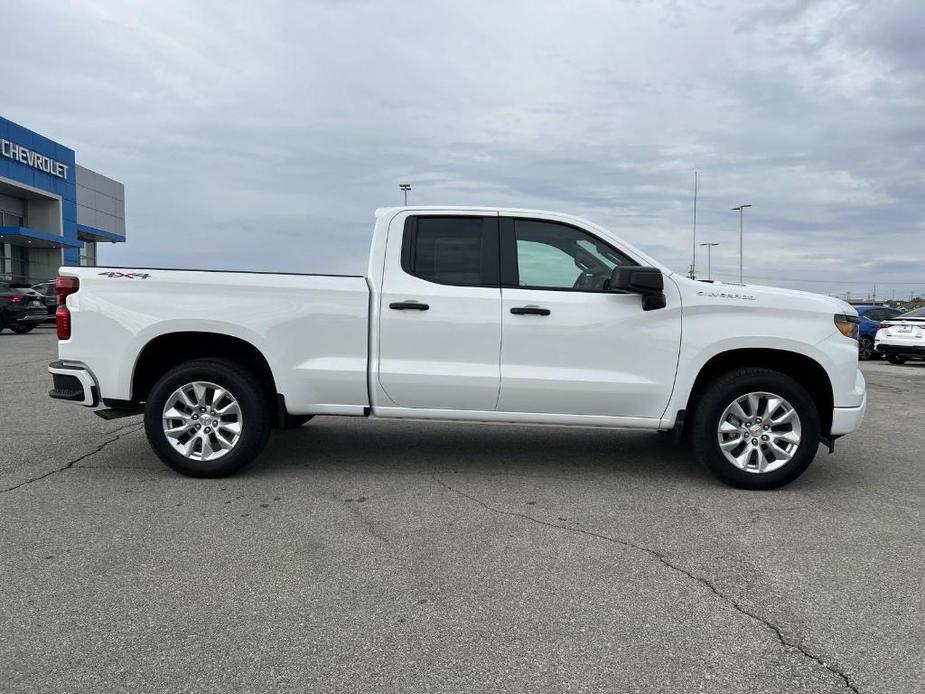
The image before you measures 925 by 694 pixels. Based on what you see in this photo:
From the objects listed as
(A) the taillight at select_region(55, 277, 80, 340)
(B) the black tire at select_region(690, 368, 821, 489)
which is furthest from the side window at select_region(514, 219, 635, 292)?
(A) the taillight at select_region(55, 277, 80, 340)

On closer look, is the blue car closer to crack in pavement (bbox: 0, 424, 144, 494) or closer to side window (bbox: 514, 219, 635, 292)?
side window (bbox: 514, 219, 635, 292)

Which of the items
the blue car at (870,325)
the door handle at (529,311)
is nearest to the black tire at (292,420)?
the door handle at (529,311)

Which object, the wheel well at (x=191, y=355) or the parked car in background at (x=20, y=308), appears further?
the parked car in background at (x=20, y=308)

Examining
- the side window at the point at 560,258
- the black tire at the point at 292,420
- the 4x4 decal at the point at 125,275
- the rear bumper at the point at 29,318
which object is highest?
the side window at the point at 560,258

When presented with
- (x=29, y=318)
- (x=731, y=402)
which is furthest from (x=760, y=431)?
(x=29, y=318)

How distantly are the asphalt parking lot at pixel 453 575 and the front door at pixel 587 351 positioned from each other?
2.04 ft

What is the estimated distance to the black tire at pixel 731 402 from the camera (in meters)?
5.00

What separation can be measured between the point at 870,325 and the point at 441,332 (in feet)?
59.4

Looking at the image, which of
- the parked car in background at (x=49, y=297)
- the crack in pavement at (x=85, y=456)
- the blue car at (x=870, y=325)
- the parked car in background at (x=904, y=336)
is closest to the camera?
the crack in pavement at (x=85, y=456)

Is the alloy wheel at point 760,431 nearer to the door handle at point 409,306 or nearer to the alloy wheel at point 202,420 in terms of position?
the door handle at point 409,306

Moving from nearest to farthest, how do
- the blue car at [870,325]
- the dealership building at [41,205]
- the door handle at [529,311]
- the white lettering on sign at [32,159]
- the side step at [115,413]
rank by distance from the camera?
the door handle at [529,311], the side step at [115,413], the blue car at [870,325], the white lettering on sign at [32,159], the dealership building at [41,205]

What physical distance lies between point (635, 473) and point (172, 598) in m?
3.52

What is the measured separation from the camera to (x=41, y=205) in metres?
40.8

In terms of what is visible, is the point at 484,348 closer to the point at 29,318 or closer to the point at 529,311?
the point at 529,311
